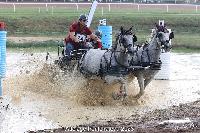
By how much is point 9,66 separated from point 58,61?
281 inches

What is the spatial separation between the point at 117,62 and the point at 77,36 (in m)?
2.45

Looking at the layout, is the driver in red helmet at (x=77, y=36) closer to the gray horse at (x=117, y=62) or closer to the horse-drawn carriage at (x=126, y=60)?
the horse-drawn carriage at (x=126, y=60)

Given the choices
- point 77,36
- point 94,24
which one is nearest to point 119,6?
point 94,24

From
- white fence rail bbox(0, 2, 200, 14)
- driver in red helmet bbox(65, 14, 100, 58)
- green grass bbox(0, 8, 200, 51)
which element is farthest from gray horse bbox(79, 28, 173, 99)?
white fence rail bbox(0, 2, 200, 14)

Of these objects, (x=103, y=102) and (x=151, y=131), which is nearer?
(x=151, y=131)

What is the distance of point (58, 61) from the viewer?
18844 millimetres

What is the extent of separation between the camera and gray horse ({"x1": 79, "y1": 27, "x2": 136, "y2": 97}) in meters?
15.9

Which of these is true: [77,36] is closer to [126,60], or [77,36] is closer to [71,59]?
[71,59]

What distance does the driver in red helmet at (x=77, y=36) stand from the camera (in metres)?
18.1

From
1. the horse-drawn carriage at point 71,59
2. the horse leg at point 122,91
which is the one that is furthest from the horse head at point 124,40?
the horse-drawn carriage at point 71,59

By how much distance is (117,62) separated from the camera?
634 inches

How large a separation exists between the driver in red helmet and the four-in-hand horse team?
24cm

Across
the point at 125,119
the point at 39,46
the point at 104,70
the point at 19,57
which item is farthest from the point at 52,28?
the point at 125,119

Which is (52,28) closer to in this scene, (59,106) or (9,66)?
(9,66)
